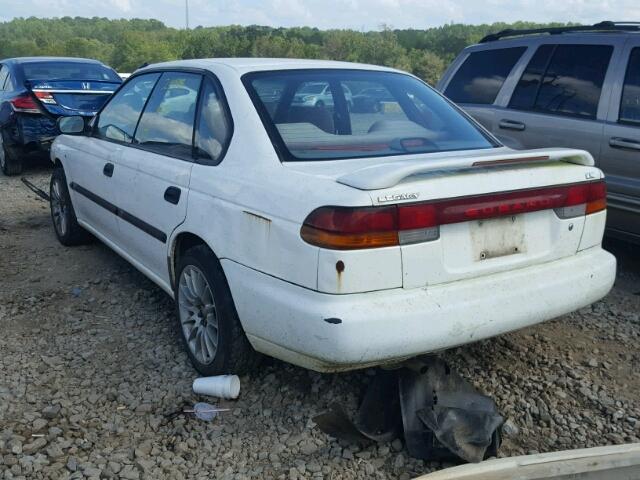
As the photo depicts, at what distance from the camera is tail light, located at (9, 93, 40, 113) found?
874 centimetres

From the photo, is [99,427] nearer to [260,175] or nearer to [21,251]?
[260,175]

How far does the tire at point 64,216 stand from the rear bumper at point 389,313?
117 inches

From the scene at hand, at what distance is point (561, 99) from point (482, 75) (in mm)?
991

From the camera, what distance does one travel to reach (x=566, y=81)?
517 cm

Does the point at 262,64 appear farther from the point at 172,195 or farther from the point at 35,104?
the point at 35,104

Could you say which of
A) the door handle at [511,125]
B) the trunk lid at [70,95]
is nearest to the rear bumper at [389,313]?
the door handle at [511,125]

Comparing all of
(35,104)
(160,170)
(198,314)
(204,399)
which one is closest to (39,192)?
(35,104)

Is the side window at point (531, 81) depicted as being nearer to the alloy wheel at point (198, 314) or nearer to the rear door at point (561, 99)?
the rear door at point (561, 99)

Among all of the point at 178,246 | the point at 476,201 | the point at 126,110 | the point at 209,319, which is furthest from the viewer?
the point at 126,110

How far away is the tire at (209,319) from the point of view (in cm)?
307

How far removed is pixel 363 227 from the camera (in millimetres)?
2449

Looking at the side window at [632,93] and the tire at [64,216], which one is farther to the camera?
the tire at [64,216]

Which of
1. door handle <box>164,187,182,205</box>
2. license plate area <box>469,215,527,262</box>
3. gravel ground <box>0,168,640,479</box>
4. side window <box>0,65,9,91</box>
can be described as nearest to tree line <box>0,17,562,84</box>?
side window <box>0,65,9,91</box>

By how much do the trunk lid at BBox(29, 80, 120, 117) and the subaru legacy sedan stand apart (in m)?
5.42
